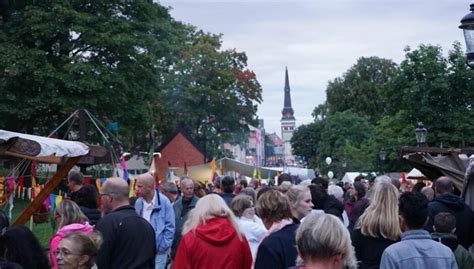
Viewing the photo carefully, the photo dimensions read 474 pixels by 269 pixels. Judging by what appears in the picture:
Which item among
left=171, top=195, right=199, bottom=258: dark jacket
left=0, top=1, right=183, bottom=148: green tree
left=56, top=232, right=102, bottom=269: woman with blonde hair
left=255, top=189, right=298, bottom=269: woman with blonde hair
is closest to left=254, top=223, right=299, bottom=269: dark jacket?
left=255, top=189, right=298, bottom=269: woman with blonde hair

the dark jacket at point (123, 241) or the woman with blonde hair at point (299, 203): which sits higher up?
the woman with blonde hair at point (299, 203)

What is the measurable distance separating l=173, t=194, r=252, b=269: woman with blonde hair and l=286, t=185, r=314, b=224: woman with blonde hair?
0.67m

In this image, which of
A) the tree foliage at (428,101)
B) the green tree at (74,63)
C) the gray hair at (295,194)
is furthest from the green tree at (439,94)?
the gray hair at (295,194)

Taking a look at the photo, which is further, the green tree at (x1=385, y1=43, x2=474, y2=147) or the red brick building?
the green tree at (x1=385, y1=43, x2=474, y2=147)

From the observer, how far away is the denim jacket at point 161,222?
10297 mm

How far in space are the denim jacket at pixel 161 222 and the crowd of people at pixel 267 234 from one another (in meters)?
0.04

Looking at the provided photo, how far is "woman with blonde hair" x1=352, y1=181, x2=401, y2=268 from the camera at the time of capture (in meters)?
6.78

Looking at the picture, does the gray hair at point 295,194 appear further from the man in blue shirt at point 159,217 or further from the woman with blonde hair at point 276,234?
the man in blue shirt at point 159,217

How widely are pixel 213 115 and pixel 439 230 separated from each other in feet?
185

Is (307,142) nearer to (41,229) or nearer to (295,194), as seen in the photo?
(41,229)

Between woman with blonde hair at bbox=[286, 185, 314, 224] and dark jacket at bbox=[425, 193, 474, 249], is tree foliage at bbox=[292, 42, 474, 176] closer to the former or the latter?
dark jacket at bbox=[425, 193, 474, 249]

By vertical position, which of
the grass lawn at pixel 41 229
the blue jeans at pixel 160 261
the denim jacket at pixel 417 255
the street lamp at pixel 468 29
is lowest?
the grass lawn at pixel 41 229

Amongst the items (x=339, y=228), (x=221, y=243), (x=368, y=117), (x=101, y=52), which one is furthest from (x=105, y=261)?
(x=368, y=117)

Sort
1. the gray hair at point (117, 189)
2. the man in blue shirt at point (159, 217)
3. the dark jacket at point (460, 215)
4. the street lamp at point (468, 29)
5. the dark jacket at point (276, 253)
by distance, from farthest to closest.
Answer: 1. the street lamp at point (468, 29)
2. the man in blue shirt at point (159, 217)
3. the dark jacket at point (460, 215)
4. the gray hair at point (117, 189)
5. the dark jacket at point (276, 253)
